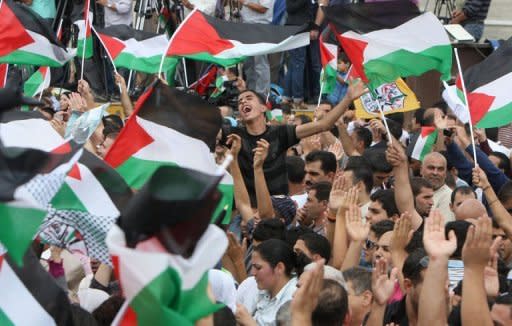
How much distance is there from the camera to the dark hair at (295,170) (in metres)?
9.84

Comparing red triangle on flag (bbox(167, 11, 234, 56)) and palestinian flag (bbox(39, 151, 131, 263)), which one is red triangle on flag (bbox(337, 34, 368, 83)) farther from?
palestinian flag (bbox(39, 151, 131, 263))

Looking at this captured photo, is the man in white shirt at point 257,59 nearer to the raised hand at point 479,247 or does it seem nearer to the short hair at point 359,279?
the short hair at point 359,279

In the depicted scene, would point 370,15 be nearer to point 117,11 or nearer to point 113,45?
point 113,45

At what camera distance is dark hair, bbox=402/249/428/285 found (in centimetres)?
633

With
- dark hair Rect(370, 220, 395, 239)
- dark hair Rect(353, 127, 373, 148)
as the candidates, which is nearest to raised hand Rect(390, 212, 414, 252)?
dark hair Rect(370, 220, 395, 239)

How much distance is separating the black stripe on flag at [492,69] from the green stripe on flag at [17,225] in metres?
5.19

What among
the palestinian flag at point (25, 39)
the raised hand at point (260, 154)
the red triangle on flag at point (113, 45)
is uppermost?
the raised hand at point (260, 154)

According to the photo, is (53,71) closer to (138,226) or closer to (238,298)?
(238,298)

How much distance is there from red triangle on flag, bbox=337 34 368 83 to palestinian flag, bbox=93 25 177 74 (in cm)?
278

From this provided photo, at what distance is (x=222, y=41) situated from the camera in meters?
10.7

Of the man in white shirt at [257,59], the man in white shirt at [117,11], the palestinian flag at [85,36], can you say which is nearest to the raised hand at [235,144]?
the palestinian flag at [85,36]

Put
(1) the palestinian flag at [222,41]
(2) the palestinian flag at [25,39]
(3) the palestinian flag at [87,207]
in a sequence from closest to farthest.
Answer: (3) the palestinian flag at [87,207] < (1) the palestinian flag at [222,41] < (2) the palestinian flag at [25,39]

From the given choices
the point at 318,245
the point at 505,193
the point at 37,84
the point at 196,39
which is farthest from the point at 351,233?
the point at 37,84

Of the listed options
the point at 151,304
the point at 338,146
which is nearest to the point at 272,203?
the point at 338,146
